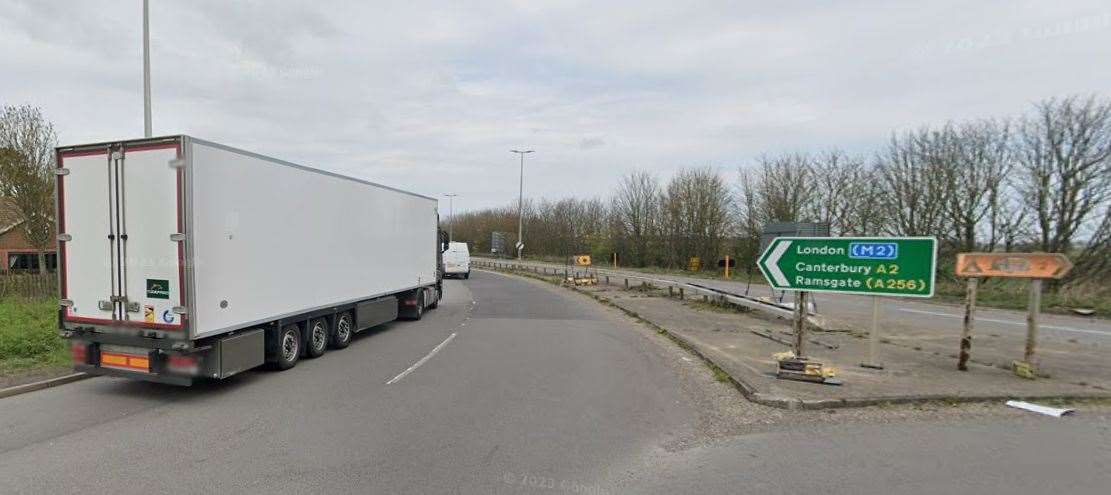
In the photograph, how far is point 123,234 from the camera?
647cm

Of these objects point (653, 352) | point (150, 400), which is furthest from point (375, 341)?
point (653, 352)

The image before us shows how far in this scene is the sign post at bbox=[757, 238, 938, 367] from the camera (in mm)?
7070

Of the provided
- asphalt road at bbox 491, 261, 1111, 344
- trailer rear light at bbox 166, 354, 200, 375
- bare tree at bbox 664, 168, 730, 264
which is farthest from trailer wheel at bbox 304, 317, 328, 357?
bare tree at bbox 664, 168, 730, 264

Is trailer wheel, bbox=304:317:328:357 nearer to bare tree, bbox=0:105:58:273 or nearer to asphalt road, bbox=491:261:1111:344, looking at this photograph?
asphalt road, bbox=491:261:1111:344

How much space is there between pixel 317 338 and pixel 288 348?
930 mm

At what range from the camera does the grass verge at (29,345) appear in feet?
25.0

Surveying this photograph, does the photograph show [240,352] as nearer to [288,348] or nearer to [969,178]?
[288,348]

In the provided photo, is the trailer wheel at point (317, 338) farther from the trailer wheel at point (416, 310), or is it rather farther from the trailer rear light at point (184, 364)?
the trailer wheel at point (416, 310)

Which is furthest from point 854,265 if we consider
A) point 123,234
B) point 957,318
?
point 957,318

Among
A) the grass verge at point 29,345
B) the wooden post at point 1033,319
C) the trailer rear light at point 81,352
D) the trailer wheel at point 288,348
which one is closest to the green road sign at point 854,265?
the wooden post at point 1033,319

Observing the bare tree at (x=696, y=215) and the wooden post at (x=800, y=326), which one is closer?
the wooden post at (x=800, y=326)

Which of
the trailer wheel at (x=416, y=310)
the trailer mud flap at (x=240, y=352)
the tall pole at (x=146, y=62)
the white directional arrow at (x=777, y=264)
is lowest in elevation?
the trailer wheel at (x=416, y=310)

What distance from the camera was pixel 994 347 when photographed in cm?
972

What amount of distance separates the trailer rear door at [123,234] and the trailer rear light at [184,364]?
1.10 ft
